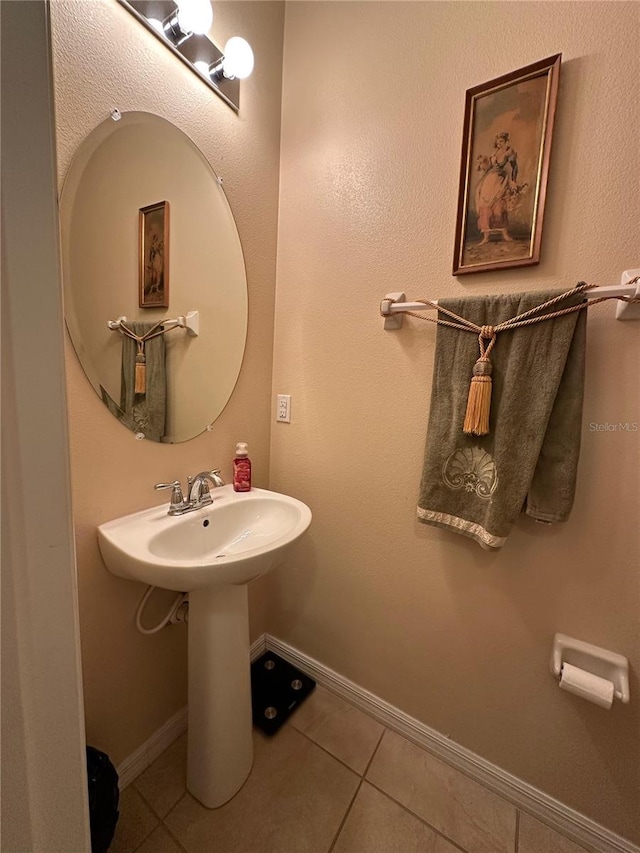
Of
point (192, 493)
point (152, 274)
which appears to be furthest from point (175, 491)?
point (152, 274)

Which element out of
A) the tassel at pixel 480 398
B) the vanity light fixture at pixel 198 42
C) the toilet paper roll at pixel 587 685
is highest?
the vanity light fixture at pixel 198 42

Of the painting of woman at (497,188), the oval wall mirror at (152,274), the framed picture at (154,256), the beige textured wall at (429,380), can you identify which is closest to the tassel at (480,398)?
the beige textured wall at (429,380)

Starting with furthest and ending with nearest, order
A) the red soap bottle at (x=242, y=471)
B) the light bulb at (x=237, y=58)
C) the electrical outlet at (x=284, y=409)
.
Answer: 1. the electrical outlet at (x=284, y=409)
2. the red soap bottle at (x=242, y=471)
3. the light bulb at (x=237, y=58)

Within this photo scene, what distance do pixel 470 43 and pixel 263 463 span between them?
148cm

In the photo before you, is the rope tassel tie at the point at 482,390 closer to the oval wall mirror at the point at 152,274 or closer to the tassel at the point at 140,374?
the oval wall mirror at the point at 152,274

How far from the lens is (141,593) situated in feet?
3.19

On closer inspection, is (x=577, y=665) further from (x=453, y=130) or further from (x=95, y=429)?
(x=453, y=130)

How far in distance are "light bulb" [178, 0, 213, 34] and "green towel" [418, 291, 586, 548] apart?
96 cm

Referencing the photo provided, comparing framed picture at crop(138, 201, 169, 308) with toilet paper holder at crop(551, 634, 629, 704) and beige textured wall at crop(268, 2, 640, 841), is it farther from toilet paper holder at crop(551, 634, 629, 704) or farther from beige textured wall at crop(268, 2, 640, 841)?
toilet paper holder at crop(551, 634, 629, 704)

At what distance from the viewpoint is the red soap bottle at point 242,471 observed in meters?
1.17

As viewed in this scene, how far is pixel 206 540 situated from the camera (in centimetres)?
100

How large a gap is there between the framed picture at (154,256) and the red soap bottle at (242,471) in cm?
53

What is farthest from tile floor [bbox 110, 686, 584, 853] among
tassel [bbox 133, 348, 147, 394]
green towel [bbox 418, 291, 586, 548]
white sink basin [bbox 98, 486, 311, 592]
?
tassel [bbox 133, 348, 147, 394]

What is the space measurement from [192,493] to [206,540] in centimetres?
15
